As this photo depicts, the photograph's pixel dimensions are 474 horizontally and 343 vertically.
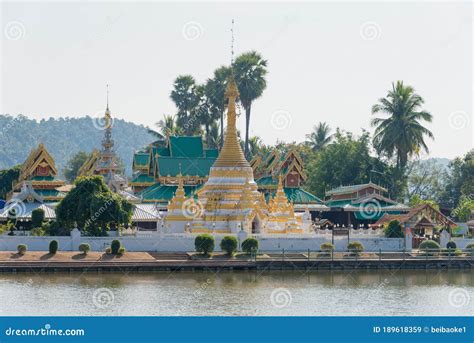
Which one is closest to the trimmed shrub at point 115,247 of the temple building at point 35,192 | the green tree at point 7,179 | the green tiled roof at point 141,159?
the temple building at point 35,192

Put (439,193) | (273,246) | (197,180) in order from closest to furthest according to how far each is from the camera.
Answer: (273,246)
(197,180)
(439,193)

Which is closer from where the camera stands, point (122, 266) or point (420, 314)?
point (420, 314)

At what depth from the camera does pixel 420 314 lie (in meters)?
39.2

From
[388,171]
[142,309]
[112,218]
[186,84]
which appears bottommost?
[142,309]

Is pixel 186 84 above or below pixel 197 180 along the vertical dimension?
above

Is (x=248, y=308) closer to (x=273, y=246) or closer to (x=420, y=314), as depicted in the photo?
(x=420, y=314)

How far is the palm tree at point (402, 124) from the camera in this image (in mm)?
84062

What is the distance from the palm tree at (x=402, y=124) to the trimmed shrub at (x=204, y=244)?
102 feet

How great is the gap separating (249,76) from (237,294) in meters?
53.8

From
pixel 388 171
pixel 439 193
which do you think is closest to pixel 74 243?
pixel 388 171

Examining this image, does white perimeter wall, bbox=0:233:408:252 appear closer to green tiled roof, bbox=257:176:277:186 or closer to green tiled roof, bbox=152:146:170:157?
green tiled roof, bbox=257:176:277:186

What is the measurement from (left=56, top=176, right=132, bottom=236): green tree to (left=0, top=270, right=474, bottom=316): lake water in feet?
24.2

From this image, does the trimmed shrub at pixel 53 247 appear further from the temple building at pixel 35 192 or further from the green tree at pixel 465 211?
the green tree at pixel 465 211

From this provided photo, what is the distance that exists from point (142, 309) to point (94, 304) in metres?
1.97
